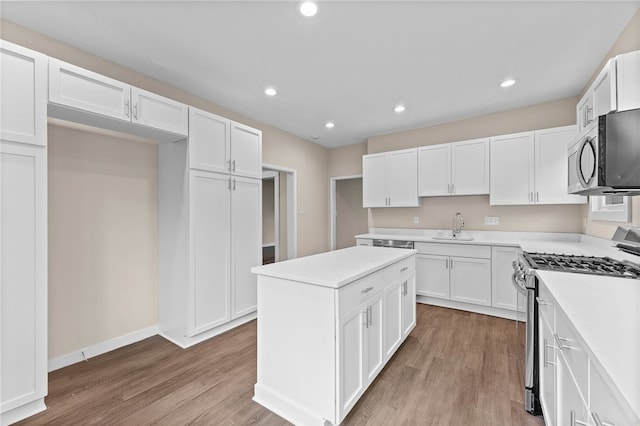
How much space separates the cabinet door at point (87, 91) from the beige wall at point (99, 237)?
1.81ft

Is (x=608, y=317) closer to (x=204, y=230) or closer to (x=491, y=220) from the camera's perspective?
(x=204, y=230)

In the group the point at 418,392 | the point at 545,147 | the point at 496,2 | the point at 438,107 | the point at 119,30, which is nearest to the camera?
the point at 496,2

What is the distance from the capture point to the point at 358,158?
5.52m

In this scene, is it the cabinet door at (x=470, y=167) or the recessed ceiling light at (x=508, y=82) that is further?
the cabinet door at (x=470, y=167)

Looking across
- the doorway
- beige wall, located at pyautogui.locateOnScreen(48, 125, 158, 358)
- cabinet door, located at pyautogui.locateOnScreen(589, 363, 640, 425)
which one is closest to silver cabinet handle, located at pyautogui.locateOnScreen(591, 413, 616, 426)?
cabinet door, located at pyautogui.locateOnScreen(589, 363, 640, 425)

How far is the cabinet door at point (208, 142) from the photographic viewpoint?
274 cm

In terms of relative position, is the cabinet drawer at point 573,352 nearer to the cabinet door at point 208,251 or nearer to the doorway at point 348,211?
the cabinet door at point 208,251

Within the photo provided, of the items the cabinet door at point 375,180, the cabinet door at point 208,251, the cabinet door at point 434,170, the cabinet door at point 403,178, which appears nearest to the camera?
the cabinet door at point 208,251

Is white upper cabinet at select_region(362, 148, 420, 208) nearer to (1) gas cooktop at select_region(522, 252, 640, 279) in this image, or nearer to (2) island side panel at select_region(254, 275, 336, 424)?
(1) gas cooktop at select_region(522, 252, 640, 279)

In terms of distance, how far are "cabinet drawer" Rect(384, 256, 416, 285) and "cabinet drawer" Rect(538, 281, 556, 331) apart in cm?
94

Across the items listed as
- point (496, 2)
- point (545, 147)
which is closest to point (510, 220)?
point (545, 147)

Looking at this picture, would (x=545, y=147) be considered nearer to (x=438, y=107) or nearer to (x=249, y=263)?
(x=438, y=107)

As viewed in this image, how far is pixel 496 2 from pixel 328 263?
213 cm

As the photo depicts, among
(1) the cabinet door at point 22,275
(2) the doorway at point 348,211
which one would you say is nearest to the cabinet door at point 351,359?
(1) the cabinet door at point 22,275
